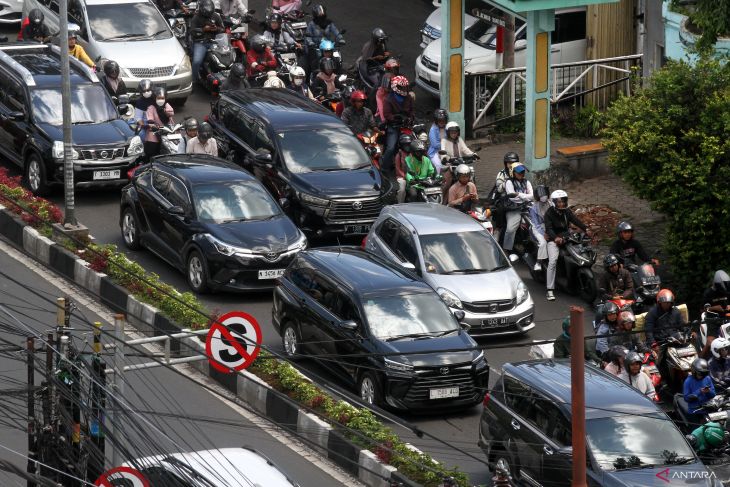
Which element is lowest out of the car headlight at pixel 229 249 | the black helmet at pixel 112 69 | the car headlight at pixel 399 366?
the car headlight at pixel 399 366

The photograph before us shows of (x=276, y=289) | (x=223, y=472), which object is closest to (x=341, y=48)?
(x=276, y=289)

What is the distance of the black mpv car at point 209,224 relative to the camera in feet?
73.2

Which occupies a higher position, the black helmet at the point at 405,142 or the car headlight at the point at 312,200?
the black helmet at the point at 405,142

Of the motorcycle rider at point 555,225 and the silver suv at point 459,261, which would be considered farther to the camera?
the motorcycle rider at point 555,225

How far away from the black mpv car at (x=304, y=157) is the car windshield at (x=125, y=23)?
12.6 feet

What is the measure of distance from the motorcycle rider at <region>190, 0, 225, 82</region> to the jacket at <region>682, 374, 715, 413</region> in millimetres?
14114

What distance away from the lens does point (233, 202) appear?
23.0m

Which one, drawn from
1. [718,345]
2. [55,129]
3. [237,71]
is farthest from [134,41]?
[718,345]

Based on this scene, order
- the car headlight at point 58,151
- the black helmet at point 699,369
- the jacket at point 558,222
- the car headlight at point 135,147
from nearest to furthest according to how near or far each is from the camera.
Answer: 1. the black helmet at point 699,369
2. the jacket at point 558,222
3. the car headlight at point 58,151
4. the car headlight at point 135,147

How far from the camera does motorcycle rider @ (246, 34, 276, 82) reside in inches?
1156

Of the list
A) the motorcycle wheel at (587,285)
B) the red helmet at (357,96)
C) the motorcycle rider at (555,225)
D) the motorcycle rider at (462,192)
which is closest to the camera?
the motorcycle wheel at (587,285)

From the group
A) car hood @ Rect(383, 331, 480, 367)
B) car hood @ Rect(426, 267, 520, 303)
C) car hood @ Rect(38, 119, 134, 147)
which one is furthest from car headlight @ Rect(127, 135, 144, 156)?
car hood @ Rect(383, 331, 480, 367)

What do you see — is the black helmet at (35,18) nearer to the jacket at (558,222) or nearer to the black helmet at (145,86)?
the black helmet at (145,86)

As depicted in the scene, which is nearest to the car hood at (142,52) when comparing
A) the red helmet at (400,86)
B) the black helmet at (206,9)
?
the black helmet at (206,9)
